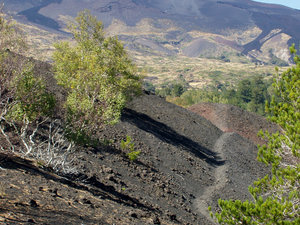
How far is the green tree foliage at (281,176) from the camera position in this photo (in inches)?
270

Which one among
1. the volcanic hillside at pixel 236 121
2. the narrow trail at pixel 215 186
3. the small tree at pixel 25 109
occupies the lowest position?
the volcanic hillside at pixel 236 121

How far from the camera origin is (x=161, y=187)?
47.7 feet

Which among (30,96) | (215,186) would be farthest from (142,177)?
(30,96)

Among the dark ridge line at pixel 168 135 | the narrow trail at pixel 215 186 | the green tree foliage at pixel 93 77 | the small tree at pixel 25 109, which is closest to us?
the small tree at pixel 25 109

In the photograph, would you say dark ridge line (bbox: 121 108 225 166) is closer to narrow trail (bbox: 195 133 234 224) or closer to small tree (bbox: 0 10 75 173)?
narrow trail (bbox: 195 133 234 224)

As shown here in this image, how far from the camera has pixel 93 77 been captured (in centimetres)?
1211

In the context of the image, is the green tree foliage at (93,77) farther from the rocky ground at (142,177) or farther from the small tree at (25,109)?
the rocky ground at (142,177)

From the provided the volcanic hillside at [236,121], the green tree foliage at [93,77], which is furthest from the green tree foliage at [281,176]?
the volcanic hillside at [236,121]

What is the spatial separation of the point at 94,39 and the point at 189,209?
1412 cm

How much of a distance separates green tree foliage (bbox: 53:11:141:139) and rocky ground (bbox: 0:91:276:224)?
1190 millimetres

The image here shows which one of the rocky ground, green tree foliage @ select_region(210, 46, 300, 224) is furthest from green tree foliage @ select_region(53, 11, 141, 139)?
green tree foliage @ select_region(210, 46, 300, 224)

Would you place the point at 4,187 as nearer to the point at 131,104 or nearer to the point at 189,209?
the point at 189,209

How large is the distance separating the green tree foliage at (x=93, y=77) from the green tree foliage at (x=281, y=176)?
5045 mm

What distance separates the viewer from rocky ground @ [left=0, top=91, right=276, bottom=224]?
7.38 m
